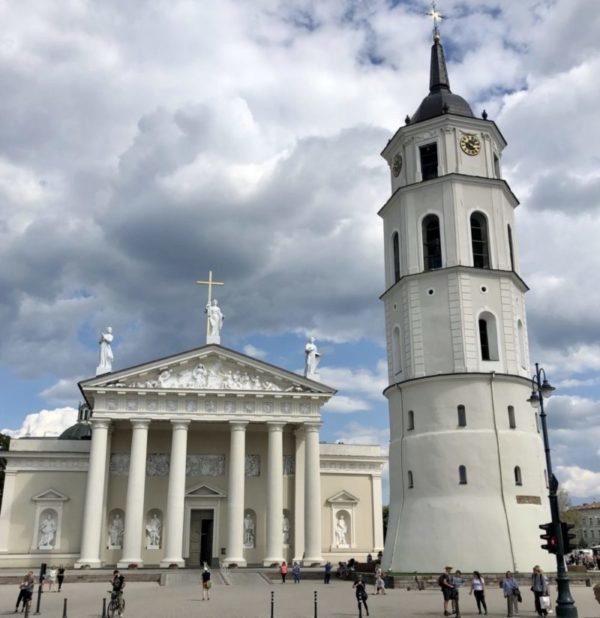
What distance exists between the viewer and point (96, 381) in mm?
40625

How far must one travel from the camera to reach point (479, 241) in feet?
115

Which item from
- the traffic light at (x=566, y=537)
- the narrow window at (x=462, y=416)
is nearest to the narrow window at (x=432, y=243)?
the narrow window at (x=462, y=416)

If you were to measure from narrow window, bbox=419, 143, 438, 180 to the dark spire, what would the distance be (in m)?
5.69

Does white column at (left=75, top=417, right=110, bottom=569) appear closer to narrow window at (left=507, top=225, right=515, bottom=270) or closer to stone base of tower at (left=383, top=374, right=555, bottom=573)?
stone base of tower at (left=383, top=374, right=555, bottom=573)

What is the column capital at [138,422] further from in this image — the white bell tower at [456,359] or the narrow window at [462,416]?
the narrow window at [462,416]

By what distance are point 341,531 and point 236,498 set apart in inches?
399

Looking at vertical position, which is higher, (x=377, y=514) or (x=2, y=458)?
(x=2, y=458)

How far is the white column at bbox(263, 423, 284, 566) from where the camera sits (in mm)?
39250

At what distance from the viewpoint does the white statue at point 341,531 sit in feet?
151

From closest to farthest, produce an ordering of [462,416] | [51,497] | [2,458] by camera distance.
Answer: [462,416] → [51,497] → [2,458]

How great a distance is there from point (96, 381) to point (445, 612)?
2691 cm

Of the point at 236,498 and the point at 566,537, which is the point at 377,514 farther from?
the point at 566,537

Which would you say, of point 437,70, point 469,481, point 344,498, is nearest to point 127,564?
point 344,498

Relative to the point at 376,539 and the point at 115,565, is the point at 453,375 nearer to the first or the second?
the point at 376,539
